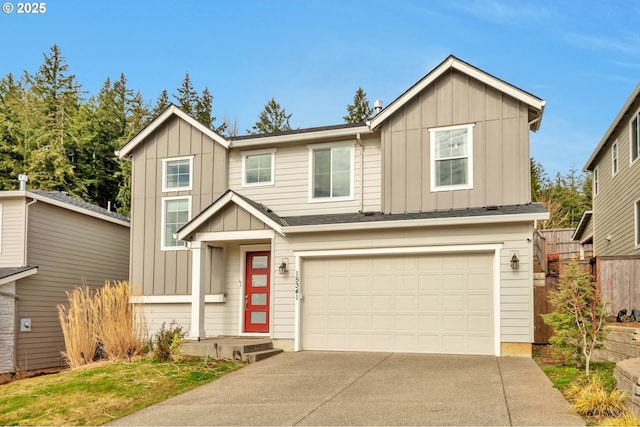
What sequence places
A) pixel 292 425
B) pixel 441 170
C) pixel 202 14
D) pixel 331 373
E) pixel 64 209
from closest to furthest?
pixel 292 425
pixel 331 373
pixel 441 170
pixel 202 14
pixel 64 209

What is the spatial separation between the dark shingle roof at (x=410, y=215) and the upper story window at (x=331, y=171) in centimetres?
65

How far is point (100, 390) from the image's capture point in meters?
10.0

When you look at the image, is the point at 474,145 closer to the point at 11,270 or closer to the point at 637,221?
the point at 637,221

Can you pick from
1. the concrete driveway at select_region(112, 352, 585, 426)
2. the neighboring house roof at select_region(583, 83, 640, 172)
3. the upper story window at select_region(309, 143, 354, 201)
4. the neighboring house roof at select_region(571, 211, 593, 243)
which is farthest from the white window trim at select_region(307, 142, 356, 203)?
the neighboring house roof at select_region(571, 211, 593, 243)

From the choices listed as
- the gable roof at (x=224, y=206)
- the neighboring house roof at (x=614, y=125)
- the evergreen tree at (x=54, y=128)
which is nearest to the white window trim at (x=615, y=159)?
the neighboring house roof at (x=614, y=125)

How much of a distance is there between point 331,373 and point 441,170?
554cm

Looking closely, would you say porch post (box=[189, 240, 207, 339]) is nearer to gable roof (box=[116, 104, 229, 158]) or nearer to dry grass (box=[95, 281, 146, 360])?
dry grass (box=[95, 281, 146, 360])

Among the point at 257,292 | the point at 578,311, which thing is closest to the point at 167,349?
the point at 257,292

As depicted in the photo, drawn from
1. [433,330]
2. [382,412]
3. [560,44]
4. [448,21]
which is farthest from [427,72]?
[382,412]

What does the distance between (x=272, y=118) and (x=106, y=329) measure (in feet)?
98.7

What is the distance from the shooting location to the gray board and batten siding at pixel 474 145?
43.2ft

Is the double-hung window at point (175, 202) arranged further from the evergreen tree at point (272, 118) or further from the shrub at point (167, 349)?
the evergreen tree at point (272, 118)

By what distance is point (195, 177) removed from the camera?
53.0 feet

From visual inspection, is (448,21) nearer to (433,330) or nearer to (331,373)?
(433,330)
